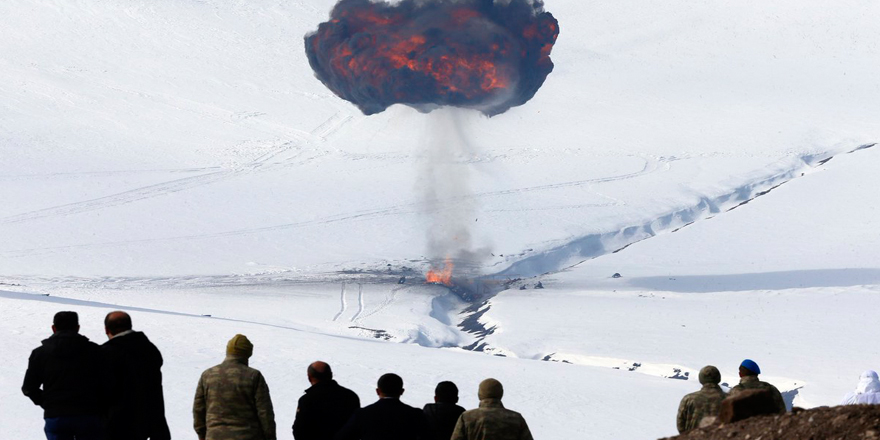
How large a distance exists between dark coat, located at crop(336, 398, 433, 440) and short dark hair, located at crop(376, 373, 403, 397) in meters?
0.06

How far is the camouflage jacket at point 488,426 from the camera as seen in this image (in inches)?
352

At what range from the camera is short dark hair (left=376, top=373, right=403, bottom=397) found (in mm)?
9219

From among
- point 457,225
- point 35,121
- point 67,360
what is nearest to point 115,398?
point 67,360

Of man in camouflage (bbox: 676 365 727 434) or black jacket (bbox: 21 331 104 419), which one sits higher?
A: black jacket (bbox: 21 331 104 419)

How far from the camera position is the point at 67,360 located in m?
9.62

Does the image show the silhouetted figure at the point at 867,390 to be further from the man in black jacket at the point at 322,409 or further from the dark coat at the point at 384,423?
the man in black jacket at the point at 322,409

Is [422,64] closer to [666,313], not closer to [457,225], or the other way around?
[457,225]

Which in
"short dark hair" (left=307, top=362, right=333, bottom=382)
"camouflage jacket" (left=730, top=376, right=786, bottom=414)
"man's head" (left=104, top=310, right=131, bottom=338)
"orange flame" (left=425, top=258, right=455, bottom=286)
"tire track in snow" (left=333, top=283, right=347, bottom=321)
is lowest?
"camouflage jacket" (left=730, top=376, right=786, bottom=414)

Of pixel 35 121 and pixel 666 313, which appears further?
pixel 35 121

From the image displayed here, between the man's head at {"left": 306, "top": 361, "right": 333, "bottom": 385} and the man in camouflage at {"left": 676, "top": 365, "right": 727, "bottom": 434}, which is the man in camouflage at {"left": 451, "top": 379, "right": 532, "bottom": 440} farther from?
the man in camouflage at {"left": 676, "top": 365, "right": 727, "bottom": 434}

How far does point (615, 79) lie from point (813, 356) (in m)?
65.8

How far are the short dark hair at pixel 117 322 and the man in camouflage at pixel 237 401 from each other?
88 centimetres

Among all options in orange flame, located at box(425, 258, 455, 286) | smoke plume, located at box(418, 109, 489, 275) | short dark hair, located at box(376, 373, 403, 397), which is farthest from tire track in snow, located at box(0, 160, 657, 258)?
short dark hair, located at box(376, 373, 403, 397)

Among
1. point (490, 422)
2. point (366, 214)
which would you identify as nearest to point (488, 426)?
point (490, 422)
